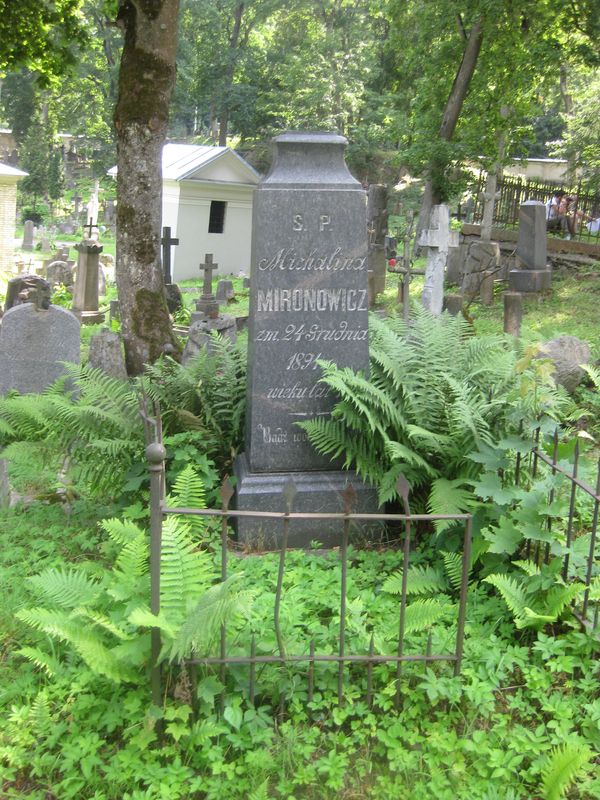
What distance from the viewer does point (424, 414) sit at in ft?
14.9

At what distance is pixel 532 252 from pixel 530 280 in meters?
0.54

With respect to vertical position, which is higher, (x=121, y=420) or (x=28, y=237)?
(x=28, y=237)

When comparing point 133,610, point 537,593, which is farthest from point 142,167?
point 537,593

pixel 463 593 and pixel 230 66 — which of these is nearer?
pixel 463 593

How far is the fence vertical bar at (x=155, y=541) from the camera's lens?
111 inches

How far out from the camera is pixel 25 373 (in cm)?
747

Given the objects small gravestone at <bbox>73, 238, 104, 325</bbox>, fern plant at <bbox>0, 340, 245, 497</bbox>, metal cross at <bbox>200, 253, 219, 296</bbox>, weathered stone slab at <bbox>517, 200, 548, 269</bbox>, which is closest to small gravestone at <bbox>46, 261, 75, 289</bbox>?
small gravestone at <bbox>73, 238, 104, 325</bbox>

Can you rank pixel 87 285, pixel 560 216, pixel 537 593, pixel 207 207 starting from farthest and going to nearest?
pixel 207 207 → pixel 560 216 → pixel 87 285 → pixel 537 593

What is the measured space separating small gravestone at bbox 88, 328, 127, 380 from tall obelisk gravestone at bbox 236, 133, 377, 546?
3.07 meters

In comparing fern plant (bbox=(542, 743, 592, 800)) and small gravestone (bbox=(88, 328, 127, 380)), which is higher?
small gravestone (bbox=(88, 328, 127, 380))

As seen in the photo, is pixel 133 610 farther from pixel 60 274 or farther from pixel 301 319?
pixel 60 274

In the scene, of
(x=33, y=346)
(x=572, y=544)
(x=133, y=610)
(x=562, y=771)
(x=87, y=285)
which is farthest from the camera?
(x=87, y=285)

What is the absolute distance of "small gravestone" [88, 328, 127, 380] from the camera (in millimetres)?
7504

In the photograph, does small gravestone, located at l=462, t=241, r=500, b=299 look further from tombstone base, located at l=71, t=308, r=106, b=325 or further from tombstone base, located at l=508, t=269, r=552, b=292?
tombstone base, located at l=71, t=308, r=106, b=325
